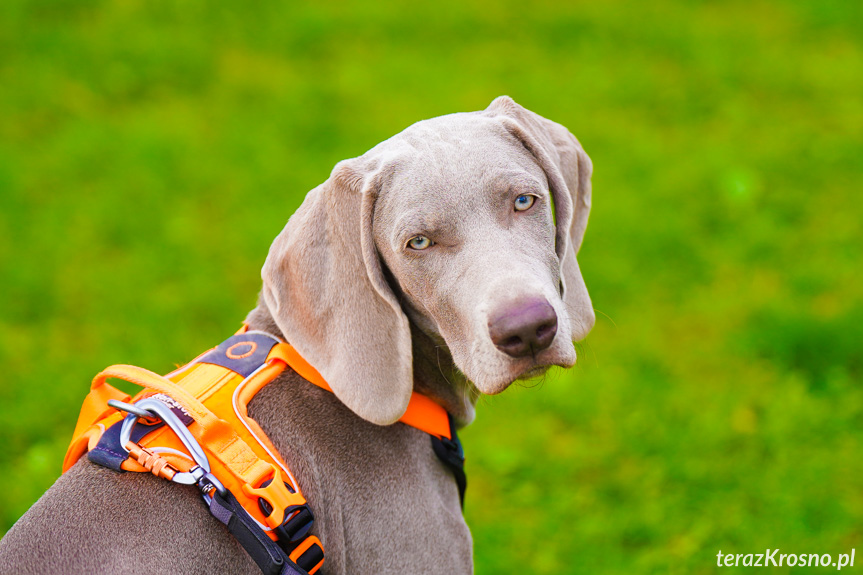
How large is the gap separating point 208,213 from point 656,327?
3533mm

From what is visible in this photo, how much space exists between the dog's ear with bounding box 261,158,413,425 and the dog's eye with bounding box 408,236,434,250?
14cm

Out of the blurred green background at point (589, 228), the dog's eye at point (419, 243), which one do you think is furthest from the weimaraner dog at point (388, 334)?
the blurred green background at point (589, 228)

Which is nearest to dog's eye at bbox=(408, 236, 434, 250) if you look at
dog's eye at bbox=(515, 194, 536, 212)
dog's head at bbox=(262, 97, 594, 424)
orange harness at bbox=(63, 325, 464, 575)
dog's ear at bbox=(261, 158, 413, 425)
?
A: dog's head at bbox=(262, 97, 594, 424)

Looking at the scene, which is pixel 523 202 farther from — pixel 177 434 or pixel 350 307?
pixel 177 434

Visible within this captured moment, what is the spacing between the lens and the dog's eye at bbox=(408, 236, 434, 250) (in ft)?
8.03

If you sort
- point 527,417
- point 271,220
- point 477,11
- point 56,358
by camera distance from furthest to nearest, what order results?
1. point 477,11
2. point 271,220
3. point 56,358
4. point 527,417

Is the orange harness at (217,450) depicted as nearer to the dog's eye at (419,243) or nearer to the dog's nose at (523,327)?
the dog's eye at (419,243)

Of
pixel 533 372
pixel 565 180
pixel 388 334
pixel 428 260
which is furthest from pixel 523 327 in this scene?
pixel 565 180

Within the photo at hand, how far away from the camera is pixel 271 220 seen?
240 inches

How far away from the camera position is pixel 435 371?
279cm

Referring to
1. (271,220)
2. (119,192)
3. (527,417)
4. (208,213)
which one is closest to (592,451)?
(527,417)

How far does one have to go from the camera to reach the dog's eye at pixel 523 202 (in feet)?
8.16

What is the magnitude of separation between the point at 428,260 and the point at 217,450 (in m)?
0.84

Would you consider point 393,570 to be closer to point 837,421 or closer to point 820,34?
point 837,421
